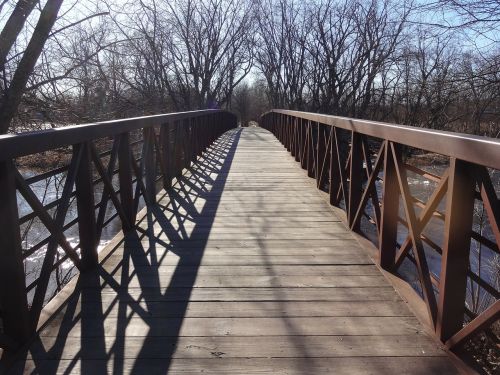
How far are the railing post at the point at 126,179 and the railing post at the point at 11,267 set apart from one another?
1.88 meters

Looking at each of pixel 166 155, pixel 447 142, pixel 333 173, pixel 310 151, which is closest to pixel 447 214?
pixel 447 142

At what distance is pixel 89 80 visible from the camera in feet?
22.6

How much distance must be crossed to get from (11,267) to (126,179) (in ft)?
6.83

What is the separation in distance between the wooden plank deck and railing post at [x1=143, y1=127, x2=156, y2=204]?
68cm

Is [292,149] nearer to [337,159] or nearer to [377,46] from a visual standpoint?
[337,159]

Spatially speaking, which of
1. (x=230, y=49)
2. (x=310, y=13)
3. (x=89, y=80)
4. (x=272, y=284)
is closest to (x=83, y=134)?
(x=272, y=284)

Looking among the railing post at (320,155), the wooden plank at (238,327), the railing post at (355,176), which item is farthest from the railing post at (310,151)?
the wooden plank at (238,327)

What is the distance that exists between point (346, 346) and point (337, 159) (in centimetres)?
288

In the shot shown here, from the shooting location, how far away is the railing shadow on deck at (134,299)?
7.02ft

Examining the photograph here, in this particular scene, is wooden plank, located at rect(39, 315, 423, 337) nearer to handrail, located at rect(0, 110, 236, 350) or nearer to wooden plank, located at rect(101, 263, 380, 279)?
handrail, located at rect(0, 110, 236, 350)

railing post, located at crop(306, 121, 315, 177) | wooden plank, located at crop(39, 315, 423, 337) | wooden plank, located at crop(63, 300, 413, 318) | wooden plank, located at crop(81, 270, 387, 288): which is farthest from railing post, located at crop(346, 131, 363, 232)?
railing post, located at crop(306, 121, 315, 177)

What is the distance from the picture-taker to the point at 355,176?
4066mm

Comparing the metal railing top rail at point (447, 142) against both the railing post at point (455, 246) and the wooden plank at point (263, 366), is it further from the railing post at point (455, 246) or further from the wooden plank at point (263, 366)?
the wooden plank at point (263, 366)

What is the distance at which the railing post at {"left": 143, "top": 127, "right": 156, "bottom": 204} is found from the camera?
4.80 metres
